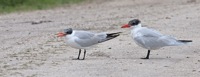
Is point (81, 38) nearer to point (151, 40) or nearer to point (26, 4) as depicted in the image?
point (151, 40)

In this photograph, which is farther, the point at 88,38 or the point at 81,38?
the point at 88,38

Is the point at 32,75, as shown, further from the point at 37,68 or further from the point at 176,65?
the point at 176,65

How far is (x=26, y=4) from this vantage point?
29859 mm

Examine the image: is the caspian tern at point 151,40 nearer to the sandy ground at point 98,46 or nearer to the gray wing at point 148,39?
the gray wing at point 148,39

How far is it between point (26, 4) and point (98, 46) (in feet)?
47.3

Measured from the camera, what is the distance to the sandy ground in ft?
39.5

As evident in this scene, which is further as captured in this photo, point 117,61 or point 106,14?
point 106,14

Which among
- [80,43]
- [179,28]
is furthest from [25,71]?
[179,28]

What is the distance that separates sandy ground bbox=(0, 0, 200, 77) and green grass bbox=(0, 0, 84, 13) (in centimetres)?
103

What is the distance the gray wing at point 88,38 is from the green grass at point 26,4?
14.2 meters

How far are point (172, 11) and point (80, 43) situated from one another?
13.5m

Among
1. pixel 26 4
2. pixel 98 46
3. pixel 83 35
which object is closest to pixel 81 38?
pixel 83 35

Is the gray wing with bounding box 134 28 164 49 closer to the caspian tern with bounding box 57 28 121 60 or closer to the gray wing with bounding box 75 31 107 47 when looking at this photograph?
the caspian tern with bounding box 57 28 121 60

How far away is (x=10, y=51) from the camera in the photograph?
1538 cm
